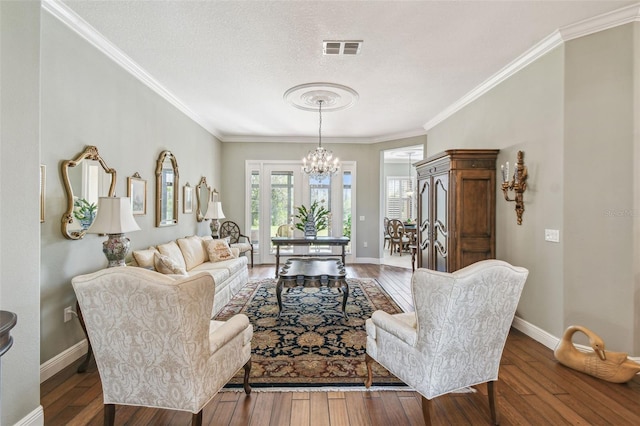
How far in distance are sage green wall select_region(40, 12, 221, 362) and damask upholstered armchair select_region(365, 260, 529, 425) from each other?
275 centimetres

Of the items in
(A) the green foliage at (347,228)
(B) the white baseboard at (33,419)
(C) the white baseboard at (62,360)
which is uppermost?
(A) the green foliage at (347,228)

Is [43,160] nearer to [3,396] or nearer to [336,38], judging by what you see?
[3,396]

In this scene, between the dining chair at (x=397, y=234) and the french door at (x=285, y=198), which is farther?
the dining chair at (x=397, y=234)

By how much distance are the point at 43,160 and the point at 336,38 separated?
→ 2.76 m

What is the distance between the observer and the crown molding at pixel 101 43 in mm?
2480

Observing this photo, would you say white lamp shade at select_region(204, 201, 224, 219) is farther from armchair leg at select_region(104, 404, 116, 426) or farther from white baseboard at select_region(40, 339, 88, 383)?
armchair leg at select_region(104, 404, 116, 426)

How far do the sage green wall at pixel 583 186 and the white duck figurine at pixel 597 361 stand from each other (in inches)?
12.7

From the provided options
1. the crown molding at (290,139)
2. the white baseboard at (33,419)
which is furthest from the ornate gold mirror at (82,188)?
the crown molding at (290,139)

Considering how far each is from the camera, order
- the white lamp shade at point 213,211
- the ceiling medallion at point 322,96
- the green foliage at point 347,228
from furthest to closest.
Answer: the green foliage at point 347,228 → the white lamp shade at point 213,211 → the ceiling medallion at point 322,96

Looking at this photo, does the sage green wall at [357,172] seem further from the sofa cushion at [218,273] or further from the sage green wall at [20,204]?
the sage green wall at [20,204]

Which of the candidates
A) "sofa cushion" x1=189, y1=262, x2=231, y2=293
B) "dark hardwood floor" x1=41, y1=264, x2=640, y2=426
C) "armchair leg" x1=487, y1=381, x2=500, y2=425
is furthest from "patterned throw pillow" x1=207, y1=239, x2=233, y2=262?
"armchair leg" x1=487, y1=381, x2=500, y2=425

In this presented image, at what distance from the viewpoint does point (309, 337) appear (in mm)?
3172

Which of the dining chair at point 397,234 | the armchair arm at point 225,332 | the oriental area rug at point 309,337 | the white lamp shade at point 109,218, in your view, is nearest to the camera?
the armchair arm at point 225,332

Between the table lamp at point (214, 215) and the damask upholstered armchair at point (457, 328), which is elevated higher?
the table lamp at point (214, 215)
